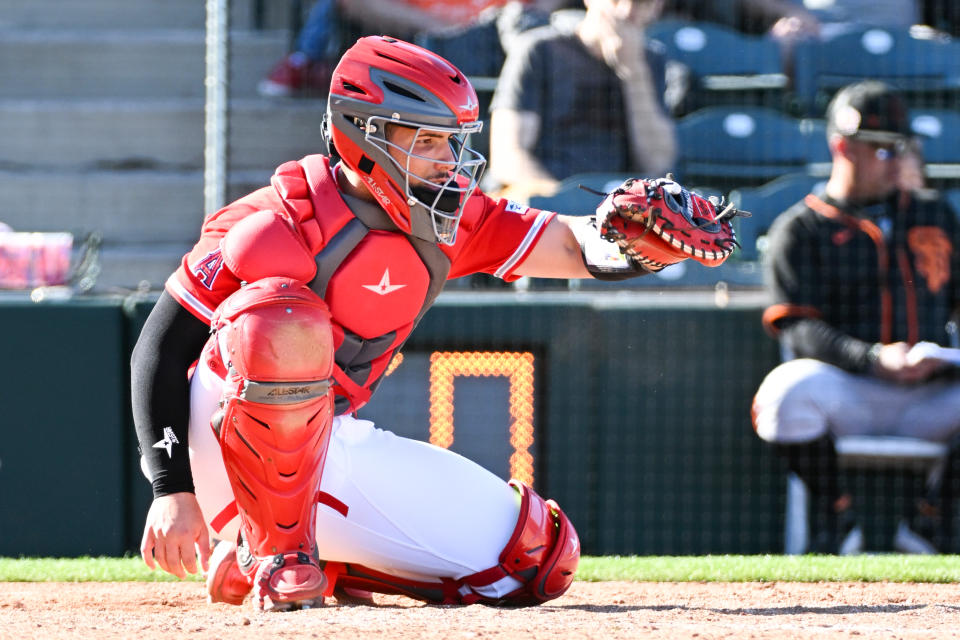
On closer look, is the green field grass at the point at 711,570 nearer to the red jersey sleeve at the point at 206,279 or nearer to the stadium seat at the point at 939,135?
the red jersey sleeve at the point at 206,279

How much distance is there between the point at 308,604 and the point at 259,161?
4.44 meters

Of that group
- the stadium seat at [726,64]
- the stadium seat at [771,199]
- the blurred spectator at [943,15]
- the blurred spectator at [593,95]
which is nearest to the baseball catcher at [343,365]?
the blurred spectator at [593,95]

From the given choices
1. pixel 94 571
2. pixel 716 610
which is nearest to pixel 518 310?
pixel 94 571

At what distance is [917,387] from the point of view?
517cm

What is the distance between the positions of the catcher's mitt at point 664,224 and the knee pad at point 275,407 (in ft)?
2.39

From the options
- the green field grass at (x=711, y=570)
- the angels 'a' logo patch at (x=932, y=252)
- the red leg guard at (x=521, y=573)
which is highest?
the angels 'a' logo patch at (x=932, y=252)

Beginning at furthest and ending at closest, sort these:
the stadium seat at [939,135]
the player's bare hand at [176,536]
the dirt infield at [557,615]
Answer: the stadium seat at [939,135] < the player's bare hand at [176,536] < the dirt infield at [557,615]

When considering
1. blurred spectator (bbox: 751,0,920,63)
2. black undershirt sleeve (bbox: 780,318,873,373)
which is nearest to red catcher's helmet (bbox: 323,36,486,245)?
black undershirt sleeve (bbox: 780,318,873,373)

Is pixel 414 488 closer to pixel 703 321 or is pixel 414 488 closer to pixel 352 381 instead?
pixel 352 381

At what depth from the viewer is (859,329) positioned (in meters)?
5.24

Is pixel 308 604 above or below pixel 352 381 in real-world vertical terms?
below

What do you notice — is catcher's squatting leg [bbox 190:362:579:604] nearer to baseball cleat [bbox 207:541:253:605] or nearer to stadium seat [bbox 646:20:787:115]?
baseball cleat [bbox 207:541:253:605]

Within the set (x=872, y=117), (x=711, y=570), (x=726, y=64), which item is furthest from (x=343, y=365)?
(x=726, y=64)

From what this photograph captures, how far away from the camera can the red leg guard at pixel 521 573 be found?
10.4 feet
